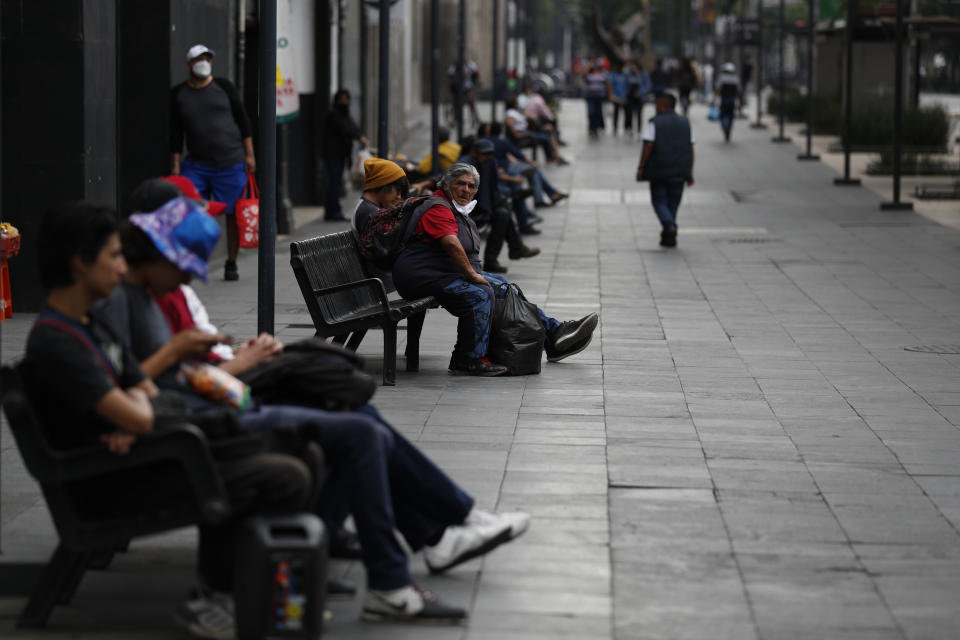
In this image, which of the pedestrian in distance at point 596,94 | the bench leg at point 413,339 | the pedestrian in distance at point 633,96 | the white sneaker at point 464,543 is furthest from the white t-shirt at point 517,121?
the white sneaker at point 464,543

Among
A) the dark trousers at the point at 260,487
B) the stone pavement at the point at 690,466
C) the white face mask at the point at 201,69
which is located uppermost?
the white face mask at the point at 201,69

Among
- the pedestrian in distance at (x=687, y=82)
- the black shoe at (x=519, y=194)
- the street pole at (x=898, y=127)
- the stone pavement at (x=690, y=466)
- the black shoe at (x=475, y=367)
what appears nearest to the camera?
the stone pavement at (x=690, y=466)

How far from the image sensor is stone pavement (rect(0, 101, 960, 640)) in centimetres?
553

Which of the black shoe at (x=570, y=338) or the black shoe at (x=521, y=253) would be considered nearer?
the black shoe at (x=570, y=338)

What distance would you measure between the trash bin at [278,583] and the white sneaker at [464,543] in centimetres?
90

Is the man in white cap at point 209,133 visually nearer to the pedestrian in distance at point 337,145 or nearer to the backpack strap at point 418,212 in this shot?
the backpack strap at point 418,212

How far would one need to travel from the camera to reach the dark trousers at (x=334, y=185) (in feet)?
72.0

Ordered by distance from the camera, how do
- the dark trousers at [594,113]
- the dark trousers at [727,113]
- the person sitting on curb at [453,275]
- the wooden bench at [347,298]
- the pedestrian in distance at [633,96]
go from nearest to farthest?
the wooden bench at [347,298] < the person sitting on curb at [453,275] < the dark trousers at [727,113] < the pedestrian in distance at [633,96] < the dark trousers at [594,113]

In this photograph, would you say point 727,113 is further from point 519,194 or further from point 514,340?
point 514,340

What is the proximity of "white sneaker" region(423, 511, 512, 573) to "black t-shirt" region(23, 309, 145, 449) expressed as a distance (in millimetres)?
1315

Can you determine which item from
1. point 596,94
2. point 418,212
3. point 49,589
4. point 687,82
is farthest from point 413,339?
point 687,82

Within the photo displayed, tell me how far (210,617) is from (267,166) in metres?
3.56

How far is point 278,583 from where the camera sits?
Result: 4895 mm

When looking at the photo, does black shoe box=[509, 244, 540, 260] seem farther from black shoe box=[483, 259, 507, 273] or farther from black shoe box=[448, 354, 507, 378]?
black shoe box=[448, 354, 507, 378]
